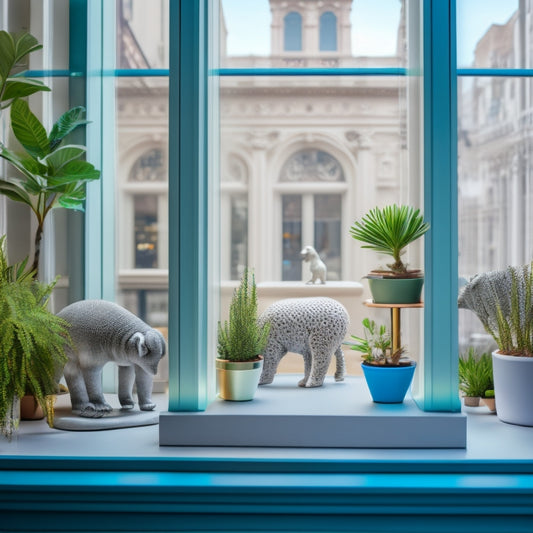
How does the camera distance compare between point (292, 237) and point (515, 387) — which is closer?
point (515, 387)

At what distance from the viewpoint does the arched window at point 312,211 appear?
3359 millimetres

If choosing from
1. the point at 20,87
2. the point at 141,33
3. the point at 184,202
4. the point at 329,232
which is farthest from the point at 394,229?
the point at 141,33

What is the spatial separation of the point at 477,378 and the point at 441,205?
100cm

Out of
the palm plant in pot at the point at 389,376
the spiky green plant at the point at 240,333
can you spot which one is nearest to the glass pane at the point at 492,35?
the palm plant in pot at the point at 389,376

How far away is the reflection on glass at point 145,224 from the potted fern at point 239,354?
1.10 m

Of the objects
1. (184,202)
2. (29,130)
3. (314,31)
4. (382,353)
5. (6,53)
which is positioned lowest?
(382,353)

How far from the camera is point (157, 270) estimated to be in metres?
3.18

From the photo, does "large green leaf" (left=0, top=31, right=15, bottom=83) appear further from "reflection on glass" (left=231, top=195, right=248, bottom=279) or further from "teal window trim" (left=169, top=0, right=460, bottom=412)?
"reflection on glass" (left=231, top=195, right=248, bottom=279)

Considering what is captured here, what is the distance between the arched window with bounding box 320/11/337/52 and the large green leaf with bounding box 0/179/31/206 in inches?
78.5

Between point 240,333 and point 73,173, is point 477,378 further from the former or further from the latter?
point 73,173

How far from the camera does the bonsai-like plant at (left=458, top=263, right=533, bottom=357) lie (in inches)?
93.8

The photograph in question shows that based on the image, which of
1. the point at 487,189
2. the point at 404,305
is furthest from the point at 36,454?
the point at 487,189

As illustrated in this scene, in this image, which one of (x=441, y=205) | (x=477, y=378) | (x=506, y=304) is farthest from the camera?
(x=477, y=378)

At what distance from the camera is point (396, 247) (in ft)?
7.64
